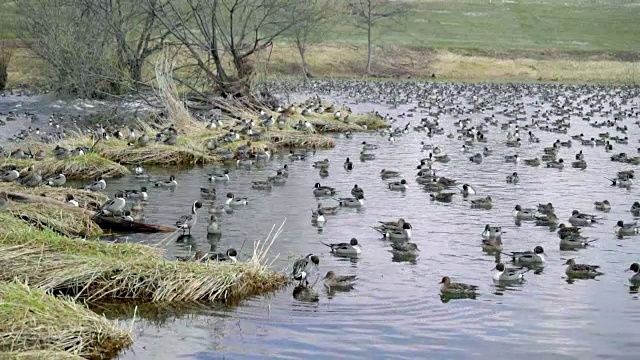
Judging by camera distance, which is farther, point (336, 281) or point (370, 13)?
point (370, 13)

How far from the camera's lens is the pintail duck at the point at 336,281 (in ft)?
48.5

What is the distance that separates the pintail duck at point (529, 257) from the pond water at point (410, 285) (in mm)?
231

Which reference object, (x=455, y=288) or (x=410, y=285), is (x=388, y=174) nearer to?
(x=410, y=285)

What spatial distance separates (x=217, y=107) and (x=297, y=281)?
23.8 metres

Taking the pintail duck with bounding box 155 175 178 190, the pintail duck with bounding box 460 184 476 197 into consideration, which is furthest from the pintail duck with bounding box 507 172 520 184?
the pintail duck with bounding box 155 175 178 190

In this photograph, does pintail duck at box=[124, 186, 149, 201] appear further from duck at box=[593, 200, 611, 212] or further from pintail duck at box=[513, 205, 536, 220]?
duck at box=[593, 200, 611, 212]

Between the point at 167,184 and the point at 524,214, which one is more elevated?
the point at 167,184

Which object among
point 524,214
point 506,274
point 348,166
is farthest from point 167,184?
point 506,274

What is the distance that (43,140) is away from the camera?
32156 millimetres

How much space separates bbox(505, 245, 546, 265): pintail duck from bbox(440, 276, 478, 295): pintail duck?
1892mm

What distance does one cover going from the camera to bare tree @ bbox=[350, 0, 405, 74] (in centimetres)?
8062

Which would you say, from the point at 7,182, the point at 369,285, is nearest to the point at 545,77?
the point at 7,182

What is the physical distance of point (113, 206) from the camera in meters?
19.8

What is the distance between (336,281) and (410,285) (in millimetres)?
1255
